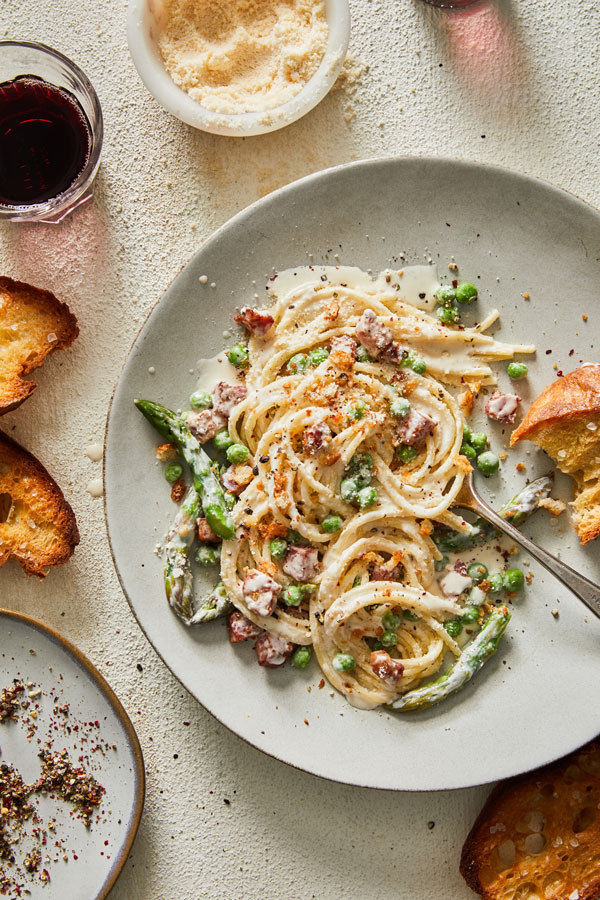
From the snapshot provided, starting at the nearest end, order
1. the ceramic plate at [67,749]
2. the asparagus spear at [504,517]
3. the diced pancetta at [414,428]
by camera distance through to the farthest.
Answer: the diced pancetta at [414,428] → the asparagus spear at [504,517] → the ceramic plate at [67,749]

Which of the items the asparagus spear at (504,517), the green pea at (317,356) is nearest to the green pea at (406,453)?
the asparagus spear at (504,517)

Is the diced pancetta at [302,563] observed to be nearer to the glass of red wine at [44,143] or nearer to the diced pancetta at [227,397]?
the diced pancetta at [227,397]

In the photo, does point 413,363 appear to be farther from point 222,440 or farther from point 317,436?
point 222,440

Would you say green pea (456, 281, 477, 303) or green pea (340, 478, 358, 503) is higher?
green pea (456, 281, 477, 303)

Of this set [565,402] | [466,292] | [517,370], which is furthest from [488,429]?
[466,292]

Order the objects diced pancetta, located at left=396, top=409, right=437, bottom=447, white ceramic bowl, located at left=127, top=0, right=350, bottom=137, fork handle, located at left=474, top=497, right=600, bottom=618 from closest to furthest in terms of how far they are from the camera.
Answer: fork handle, located at left=474, top=497, right=600, bottom=618 → diced pancetta, located at left=396, top=409, right=437, bottom=447 → white ceramic bowl, located at left=127, top=0, right=350, bottom=137

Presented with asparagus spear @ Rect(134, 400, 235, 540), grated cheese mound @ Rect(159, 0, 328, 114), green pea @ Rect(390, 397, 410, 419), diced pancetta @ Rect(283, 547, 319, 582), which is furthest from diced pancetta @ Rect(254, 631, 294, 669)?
grated cheese mound @ Rect(159, 0, 328, 114)

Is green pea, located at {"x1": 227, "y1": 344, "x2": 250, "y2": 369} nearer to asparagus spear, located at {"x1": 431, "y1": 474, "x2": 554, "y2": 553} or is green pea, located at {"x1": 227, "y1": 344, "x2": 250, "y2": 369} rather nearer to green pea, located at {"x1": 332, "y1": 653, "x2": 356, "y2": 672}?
asparagus spear, located at {"x1": 431, "y1": 474, "x2": 554, "y2": 553}
